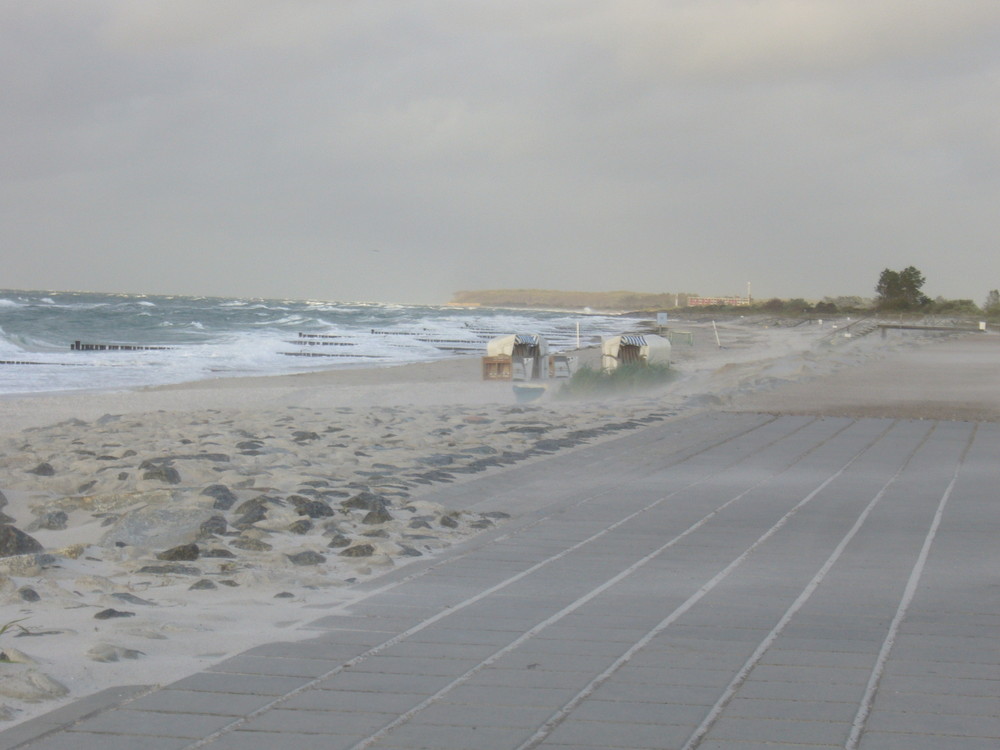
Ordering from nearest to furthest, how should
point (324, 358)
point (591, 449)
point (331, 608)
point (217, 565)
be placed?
1. point (331, 608)
2. point (217, 565)
3. point (591, 449)
4. point (324, 358)

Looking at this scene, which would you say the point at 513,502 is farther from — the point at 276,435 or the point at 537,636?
the point at 276,435

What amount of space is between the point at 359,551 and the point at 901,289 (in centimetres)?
9179

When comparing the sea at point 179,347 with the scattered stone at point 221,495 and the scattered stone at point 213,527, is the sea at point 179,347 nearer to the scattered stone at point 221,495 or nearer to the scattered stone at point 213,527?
the scattered stone at point 221,495

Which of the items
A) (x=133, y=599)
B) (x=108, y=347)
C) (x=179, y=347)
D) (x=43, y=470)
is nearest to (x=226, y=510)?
(x=133, y=599)

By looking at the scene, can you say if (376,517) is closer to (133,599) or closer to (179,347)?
(133,599)

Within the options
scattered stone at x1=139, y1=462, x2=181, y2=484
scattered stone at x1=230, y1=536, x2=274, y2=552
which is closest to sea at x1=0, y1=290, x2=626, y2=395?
scattered stone at x1=139, y1=462, x2=181, y2=484

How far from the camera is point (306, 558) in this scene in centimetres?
487

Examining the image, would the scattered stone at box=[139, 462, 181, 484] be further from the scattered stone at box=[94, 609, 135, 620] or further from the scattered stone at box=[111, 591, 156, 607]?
the scattered stone at box=[94, 609, 135, 620]

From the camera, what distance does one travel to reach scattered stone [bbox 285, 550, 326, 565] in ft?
15.9

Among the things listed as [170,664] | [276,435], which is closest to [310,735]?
[170,664]

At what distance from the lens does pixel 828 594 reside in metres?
4.39

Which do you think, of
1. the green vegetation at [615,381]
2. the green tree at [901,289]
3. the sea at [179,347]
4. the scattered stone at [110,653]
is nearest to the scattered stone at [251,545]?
the scattered stone at [110,653]

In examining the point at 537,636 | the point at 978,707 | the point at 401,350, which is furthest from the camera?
the point at 401,350

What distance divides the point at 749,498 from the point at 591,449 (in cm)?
254
